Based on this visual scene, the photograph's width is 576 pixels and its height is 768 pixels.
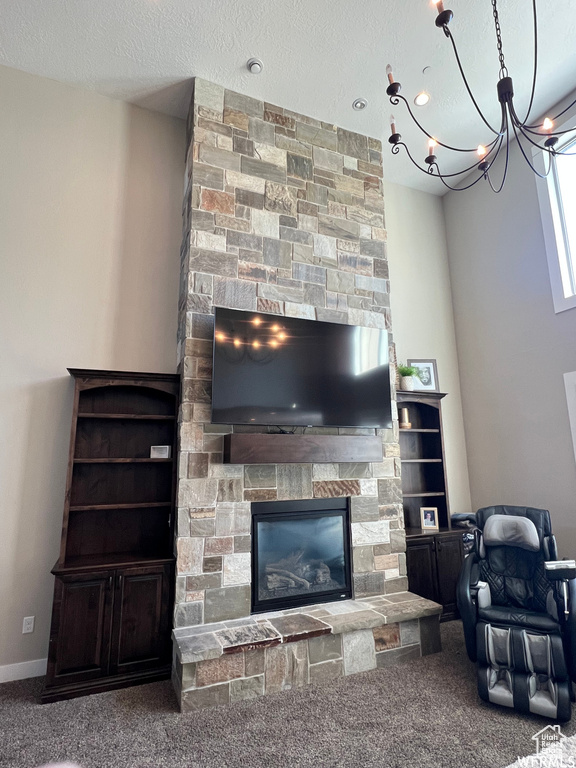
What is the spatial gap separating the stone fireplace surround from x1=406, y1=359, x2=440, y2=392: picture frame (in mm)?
881

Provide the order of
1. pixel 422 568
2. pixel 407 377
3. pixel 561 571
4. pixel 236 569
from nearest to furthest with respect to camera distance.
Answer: pixel 561 571 < pixel 236 569 < pixel 422 568 < pixel 407 377

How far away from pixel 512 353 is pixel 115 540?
4.09 m

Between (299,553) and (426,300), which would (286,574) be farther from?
(426,300)

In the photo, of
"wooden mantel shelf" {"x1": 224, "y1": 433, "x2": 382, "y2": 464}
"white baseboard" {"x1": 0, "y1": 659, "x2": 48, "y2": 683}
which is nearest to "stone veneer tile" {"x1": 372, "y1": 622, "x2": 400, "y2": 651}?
"wooden mantel shelf" {"x1": 224, "y1": 433, "x2": 382, "y2": 464}

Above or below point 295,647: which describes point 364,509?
above

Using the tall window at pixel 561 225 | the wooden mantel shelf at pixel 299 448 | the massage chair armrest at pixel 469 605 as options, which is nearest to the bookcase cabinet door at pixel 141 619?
the wooden mantel shelf at pixel 299 448

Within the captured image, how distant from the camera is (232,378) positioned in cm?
321

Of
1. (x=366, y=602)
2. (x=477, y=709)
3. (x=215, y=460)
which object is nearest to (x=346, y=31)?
(x=215, y=460)

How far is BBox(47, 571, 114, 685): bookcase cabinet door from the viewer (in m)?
2.73

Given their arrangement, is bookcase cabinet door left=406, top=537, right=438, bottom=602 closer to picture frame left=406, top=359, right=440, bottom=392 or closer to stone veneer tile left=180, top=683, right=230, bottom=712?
picture frame left=406, top=359, right=440, bottom=392

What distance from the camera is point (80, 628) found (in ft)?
9.19

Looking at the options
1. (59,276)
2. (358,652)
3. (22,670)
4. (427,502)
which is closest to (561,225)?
(427,502)

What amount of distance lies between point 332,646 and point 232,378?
1973mm

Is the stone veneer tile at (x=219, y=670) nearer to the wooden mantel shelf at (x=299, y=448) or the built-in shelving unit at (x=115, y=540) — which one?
the built-in shelving unit at (x=115, y=540)
